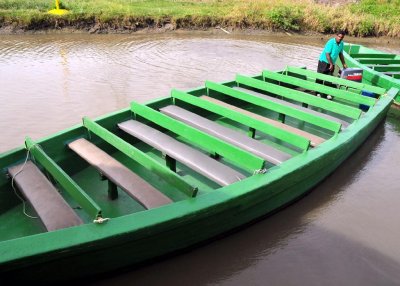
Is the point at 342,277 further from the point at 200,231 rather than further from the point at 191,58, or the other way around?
the point at 191,58

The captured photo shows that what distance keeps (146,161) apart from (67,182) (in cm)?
70

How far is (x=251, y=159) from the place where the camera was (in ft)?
11.1

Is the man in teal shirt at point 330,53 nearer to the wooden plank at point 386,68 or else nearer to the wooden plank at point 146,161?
the wooden plank at point 386,68

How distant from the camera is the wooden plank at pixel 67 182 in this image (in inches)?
102

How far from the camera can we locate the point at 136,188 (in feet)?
10.3

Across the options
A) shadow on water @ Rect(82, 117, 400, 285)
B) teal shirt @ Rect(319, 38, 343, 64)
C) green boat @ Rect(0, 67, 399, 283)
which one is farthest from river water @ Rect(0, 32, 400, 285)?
teal shirt @ Rect(319, 38, 343, 64)

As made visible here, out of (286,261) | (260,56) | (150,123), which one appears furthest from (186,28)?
(286,261)

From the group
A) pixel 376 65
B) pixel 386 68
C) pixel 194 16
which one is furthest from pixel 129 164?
pixel 194 16

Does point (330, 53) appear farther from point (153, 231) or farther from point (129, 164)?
point (153, 231)

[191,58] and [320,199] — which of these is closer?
[320,199]

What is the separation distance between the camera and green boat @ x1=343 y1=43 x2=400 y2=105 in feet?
22.1

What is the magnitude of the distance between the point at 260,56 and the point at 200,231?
9.22 metres

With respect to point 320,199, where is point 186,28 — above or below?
above

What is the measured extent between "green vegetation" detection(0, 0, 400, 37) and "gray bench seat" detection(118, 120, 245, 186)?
432 inches
